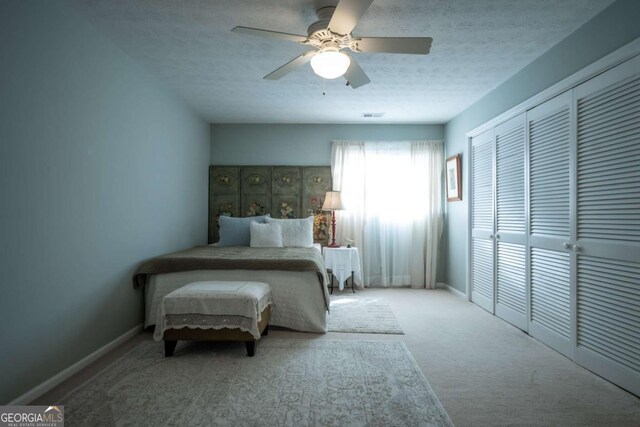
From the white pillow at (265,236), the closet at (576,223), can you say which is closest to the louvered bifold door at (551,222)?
the closet at (576,223)

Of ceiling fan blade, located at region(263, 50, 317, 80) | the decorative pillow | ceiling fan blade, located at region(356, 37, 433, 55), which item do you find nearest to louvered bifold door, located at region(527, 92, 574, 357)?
ceiling fan blade, located at region(356, 37, 433, 55)

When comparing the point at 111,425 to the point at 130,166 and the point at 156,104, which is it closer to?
the point at 130,166

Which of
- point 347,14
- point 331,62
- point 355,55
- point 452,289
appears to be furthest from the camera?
point 452,289

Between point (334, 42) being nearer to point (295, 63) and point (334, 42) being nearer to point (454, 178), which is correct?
point (295, 63)

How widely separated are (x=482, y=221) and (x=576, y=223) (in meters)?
1.73

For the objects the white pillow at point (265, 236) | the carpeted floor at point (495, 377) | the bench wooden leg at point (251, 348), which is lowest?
the carpeted floor at point (495, 377)

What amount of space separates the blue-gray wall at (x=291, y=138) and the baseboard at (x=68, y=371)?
3.13m

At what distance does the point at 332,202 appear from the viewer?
17.7 ft

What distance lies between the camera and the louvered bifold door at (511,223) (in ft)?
12.1

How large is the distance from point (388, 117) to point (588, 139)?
9.82 feet

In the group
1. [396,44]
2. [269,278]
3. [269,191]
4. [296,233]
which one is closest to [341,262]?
[296,233]

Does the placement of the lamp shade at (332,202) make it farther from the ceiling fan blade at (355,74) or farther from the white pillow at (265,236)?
the ceiling fan blade at (355,74)

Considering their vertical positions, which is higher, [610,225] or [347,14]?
[347,14]

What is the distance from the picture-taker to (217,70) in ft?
12.3
